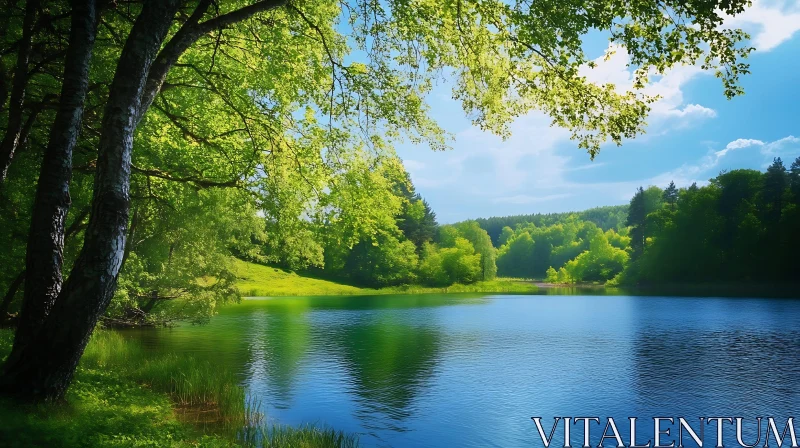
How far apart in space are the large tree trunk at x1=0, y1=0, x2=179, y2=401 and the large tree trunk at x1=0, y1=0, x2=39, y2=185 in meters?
4.89

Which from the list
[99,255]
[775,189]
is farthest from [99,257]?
[775,189]

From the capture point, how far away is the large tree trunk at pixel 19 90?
11.0 m

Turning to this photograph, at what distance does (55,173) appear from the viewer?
8.18m

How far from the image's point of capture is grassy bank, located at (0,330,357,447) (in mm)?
7129

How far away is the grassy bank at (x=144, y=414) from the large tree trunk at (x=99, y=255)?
495mm

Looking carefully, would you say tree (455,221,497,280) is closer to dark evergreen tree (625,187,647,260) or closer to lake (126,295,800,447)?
dark evergreen tree (625,187,647,260)

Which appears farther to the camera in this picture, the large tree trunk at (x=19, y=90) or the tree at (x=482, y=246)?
the tree at (x=482, y=246)

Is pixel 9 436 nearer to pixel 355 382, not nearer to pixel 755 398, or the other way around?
pixel 355 382

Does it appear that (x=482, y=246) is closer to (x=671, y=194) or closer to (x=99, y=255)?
(x=671, y=194)

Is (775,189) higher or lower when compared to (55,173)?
higher

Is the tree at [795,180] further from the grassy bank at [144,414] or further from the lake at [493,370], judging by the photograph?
the grassy bank at [144,414]

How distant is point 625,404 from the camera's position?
1583 cm

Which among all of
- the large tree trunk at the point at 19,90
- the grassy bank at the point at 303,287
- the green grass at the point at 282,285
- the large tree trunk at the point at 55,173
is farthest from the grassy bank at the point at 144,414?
the green grass at the point at 282,285

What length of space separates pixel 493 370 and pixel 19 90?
16.8 m
